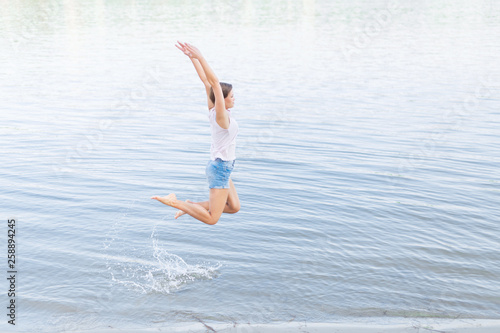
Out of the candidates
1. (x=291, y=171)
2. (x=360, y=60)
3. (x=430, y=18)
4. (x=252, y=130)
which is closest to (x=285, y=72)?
(x=360, y=60)

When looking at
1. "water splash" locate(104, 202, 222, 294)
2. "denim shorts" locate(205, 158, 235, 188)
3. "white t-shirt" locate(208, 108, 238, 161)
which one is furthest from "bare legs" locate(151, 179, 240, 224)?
"water splash" locate(104, 202, 222, 294)

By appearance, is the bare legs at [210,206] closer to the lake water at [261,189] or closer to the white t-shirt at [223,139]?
the white t-shirt at [223,139]

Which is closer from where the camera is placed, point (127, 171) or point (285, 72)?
point (127, 171)

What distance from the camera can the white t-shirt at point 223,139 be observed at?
761cm

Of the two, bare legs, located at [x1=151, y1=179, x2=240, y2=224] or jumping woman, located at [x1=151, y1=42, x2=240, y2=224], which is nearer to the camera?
jumping woman, located at [x1=151, y1=42, x2=240, y2=224]

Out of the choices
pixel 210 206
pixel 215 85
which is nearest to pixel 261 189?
pixel 210 206

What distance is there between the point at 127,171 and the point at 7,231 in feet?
13.4

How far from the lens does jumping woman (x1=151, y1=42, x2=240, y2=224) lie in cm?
740

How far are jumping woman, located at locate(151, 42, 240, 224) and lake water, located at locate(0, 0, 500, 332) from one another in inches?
41.9

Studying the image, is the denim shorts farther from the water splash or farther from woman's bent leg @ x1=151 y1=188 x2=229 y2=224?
the water splash

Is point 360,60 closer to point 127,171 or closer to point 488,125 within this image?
point 488,125

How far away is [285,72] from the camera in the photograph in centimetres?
2717

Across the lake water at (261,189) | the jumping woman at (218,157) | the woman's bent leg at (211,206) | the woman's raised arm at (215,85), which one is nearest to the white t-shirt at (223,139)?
the jumping woman at (218,157)

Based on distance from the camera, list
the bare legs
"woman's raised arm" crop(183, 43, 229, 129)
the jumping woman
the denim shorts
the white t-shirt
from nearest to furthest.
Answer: "woman's raised arm" crop(183, 43, 229, 129) < the jumping woman < the white t-shirt < the denim shorts < the bare legs
